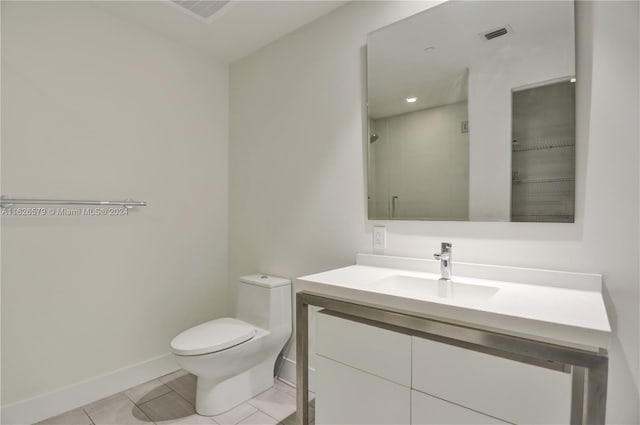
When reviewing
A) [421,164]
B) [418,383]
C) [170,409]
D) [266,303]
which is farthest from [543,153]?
[170,409]

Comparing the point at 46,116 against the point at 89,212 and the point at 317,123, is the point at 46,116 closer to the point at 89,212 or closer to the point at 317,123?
the point at 89,212

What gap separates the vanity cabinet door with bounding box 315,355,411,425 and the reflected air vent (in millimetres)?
1475

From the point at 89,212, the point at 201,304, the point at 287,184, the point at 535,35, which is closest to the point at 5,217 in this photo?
the point at 89,212

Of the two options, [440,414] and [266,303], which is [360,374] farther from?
[266,303]

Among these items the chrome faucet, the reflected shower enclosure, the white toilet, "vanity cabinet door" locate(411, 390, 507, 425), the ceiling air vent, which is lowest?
the white toilet

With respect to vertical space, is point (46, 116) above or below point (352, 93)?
below

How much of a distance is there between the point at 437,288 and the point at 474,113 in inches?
31.8

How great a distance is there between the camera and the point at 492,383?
940 mm

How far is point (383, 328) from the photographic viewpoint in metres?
1.17

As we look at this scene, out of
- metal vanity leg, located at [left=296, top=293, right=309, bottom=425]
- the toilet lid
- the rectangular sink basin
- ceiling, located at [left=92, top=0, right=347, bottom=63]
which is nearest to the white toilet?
the toilet lid

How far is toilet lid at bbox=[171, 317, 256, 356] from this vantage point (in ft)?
5.48

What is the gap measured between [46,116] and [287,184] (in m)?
1.40

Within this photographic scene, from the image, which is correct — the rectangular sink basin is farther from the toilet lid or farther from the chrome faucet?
the toilet lid

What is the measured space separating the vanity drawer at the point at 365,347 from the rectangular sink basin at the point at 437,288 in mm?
164
